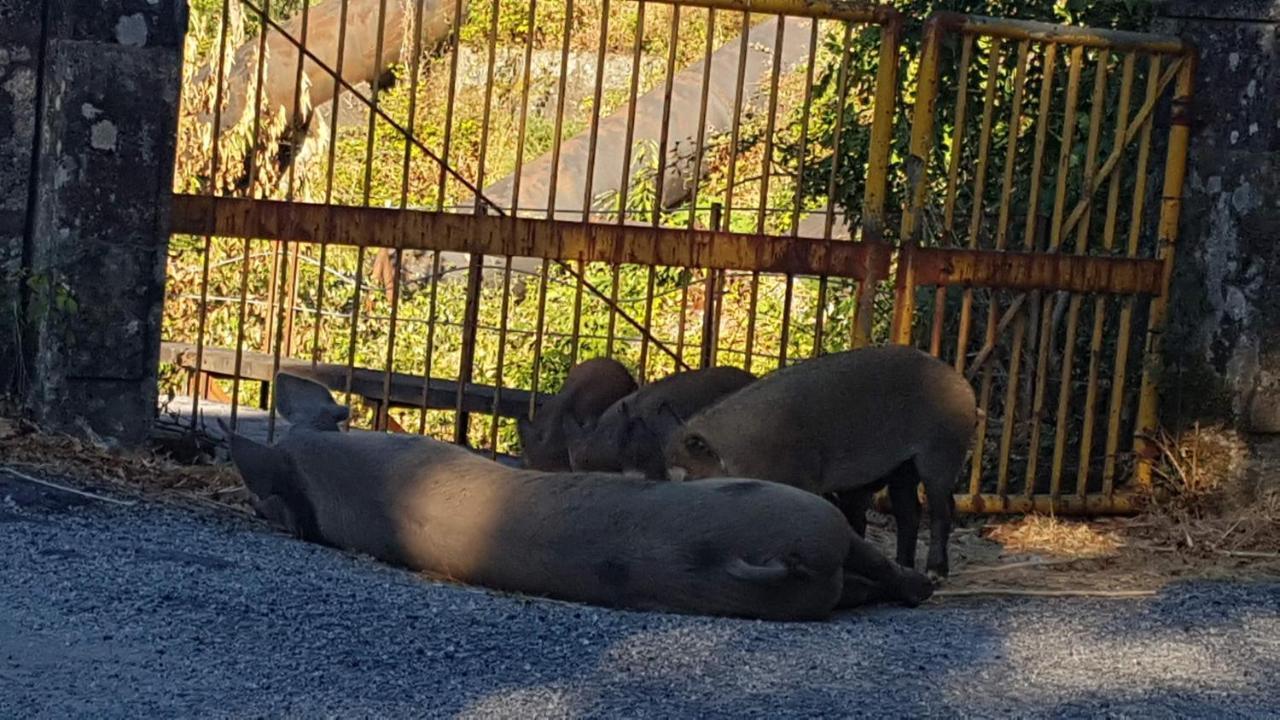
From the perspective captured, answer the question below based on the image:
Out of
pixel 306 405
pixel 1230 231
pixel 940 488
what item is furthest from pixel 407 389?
pixel 1230 231

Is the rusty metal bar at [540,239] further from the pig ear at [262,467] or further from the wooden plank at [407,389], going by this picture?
the pig ear at [262,467]

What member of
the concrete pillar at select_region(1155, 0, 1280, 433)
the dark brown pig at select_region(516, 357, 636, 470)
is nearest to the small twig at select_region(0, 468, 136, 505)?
the dark brown pig at select_region(516, 357, 636, 470)

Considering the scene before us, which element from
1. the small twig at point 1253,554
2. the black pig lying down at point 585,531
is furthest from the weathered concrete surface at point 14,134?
the small twig at point 1253,554

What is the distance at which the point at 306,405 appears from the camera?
7531 millimetres

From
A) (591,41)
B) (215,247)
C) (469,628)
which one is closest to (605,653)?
(469,628)

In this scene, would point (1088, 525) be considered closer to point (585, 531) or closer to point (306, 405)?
point (585, 531)

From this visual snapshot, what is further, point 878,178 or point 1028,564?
point 878,178

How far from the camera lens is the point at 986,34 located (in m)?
8.20

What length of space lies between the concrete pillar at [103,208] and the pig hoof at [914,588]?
11.0 feet

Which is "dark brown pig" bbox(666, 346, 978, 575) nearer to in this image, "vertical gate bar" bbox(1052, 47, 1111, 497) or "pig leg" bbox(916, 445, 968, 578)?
"pig leg" bbox(916, 445, 968, 578)

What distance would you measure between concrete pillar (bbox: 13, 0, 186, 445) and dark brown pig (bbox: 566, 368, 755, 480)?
75.0 inches

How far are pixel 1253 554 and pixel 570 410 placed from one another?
297cm

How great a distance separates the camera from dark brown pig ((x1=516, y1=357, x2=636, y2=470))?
7836mm

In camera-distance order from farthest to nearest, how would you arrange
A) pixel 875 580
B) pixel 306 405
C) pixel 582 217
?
pixel 582 217, pixel 306 405, pixel 875 580
